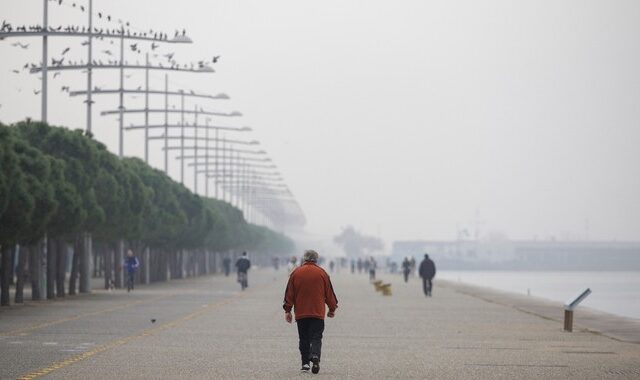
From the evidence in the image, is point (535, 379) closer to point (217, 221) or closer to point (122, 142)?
point (122, 142)

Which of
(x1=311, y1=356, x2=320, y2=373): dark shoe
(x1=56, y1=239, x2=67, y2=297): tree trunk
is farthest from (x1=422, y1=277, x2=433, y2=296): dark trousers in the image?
(x1=311, y1=356, x2=320, y2=373): dark shoe

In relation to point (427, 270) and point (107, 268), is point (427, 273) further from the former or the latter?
point (107, 268)

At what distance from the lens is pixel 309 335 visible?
2373 cm

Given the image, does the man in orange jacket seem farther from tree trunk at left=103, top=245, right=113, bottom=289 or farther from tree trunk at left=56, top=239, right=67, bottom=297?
tree trunk at left=103, top=245, right=113, bottom=289

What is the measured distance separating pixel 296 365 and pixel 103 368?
10.9ft

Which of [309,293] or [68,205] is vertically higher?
[68,205]

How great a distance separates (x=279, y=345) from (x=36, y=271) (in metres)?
29.9

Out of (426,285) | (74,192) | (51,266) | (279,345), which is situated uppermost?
(74,192)

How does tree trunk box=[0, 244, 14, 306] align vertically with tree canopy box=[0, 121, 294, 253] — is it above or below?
Result: below

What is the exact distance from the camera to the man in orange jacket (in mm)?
23578

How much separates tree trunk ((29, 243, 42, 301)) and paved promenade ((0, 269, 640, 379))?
20.3 feet

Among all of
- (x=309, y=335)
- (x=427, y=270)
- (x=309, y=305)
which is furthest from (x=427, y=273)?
(x=309, y=305)

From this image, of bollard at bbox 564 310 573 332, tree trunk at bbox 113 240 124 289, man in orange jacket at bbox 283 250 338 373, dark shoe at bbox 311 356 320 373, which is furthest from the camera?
tree trunk at bbox 113 240 124 289

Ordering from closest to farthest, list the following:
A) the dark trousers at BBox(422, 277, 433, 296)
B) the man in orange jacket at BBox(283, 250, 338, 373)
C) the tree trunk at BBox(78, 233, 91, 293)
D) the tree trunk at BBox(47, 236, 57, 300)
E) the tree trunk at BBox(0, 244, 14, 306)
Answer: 1. the man in orange jacket at BBox(283, 250, 338, 373)
2. the tree trunk at BBox(0, 244, 14, 306)
3. the tree trunk at BBox(47, 236, 57, 300)
4. the tree trunk at BBox(78, 233, 91, 293)
5. the dark trousers at BBox(422, 277, 433, 296)
